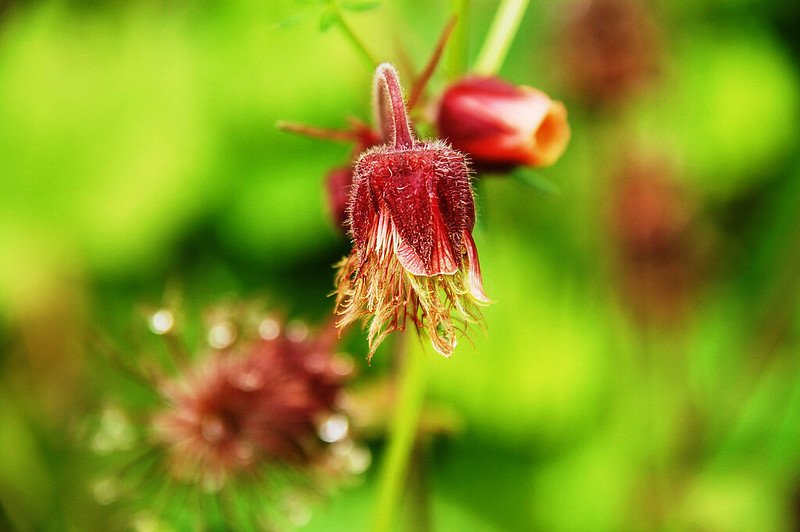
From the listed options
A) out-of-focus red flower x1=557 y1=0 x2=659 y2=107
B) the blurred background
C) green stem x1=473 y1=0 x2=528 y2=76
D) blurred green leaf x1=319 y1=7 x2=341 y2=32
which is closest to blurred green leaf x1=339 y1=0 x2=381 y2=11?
blurred green leaf x1=319 y1=7 x2=341 y2=32

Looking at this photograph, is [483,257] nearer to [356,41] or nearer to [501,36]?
[501,36]

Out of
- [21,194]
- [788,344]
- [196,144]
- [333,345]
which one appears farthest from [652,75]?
[21,194]

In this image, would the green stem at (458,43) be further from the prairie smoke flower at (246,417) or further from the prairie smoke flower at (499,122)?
the prairie smoke flower at (246,417)

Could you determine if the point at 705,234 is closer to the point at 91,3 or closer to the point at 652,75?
the point at 652,75

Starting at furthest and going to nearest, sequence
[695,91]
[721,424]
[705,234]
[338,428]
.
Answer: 1. [695,91]
2. [705,234]
3. [721,424]
4. [338,428]

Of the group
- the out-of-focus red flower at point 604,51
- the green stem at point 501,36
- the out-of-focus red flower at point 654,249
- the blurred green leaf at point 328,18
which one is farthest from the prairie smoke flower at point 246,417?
the out-of-focus red flower at point 604,51

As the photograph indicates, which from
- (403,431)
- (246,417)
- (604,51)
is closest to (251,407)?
(246,417)
